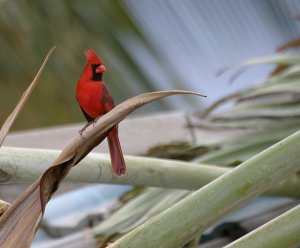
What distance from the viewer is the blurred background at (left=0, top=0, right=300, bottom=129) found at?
2.57m

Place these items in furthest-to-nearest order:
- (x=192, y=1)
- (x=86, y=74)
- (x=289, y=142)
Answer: (x=192, y=1)
(x=289, y=142)
(x=86, y=74)

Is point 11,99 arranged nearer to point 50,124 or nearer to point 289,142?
point 50,124

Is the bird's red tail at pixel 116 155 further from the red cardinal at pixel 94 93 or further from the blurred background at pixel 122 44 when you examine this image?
the blurred background at pixel 122 44

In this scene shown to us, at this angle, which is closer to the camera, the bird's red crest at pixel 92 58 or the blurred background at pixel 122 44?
the bird's red crest at pixel 92 58

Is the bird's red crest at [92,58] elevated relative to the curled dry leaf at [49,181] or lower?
elevated

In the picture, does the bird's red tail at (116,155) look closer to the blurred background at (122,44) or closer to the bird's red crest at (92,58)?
the bird's red crest at (92,58)

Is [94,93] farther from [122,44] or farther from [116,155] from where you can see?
[122,44]

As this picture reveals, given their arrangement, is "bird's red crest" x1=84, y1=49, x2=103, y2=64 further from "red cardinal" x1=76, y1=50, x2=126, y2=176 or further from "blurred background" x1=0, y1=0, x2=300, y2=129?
"blurred background" x1=0, y1=0, x2=300, y2=129

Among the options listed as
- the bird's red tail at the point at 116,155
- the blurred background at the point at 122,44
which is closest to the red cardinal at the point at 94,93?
the bird's red tail at the point at 116,155

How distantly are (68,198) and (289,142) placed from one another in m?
1.23

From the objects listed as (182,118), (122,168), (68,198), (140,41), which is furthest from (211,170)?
(140,41)

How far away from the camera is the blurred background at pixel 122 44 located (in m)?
2.57

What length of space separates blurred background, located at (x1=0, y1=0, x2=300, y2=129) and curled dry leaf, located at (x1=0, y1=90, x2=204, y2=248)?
5.82 feet

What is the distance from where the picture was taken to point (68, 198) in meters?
1.94
